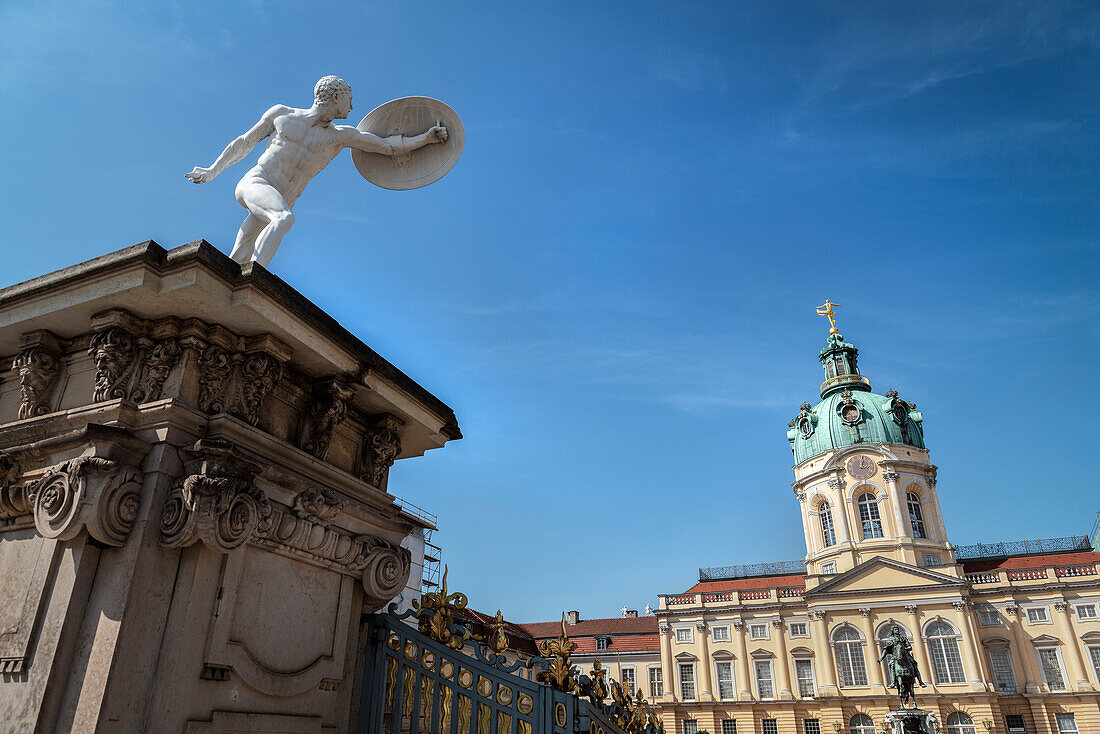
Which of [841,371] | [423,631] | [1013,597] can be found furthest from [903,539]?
[423,631]

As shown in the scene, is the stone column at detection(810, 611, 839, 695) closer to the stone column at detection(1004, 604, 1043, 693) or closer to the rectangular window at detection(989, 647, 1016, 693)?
the rectangular window at detection(989, 647, 1016, 693)

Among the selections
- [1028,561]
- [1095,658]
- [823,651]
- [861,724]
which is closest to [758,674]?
[823,651]

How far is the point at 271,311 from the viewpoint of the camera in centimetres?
297

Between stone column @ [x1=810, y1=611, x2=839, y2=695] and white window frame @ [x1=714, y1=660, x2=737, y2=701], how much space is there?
5201 millimetres

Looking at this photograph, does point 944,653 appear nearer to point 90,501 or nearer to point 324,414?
point 324,414

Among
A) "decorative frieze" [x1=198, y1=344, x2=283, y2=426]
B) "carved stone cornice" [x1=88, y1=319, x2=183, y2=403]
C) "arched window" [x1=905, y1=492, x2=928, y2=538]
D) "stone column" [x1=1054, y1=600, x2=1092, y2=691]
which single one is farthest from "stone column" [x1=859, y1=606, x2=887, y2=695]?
"carved stone cornice" [x1=88, y1=319, x2=183, y2=403]

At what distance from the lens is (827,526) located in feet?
150

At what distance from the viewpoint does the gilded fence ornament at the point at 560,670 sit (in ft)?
11.6

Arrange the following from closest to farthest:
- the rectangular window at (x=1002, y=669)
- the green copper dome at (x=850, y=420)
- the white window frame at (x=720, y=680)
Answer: the rectangular window at (x=1002, y=669)
the white window frame at (x=720, y=680)
the green copper dome at (x=850, y=420)

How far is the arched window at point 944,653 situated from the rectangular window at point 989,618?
2192 millimetres

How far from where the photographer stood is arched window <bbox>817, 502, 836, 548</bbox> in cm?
4519

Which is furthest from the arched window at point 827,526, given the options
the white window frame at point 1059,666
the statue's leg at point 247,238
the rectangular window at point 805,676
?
the statue's leg at point 247,238

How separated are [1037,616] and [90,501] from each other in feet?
155

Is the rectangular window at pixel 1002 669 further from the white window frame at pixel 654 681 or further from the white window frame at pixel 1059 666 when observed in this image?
the white window frame at pixel 654 681
